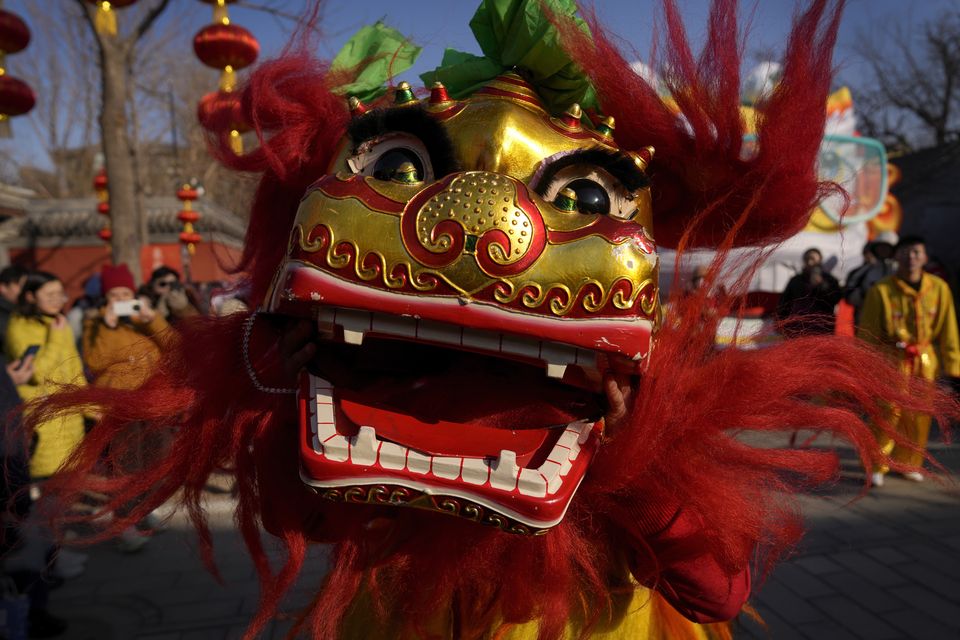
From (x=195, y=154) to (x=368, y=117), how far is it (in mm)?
22745

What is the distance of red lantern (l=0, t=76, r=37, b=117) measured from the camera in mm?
4645

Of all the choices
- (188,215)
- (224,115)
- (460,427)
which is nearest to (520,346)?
(460,427)

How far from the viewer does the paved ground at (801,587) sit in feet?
8.38

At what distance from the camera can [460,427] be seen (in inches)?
35.6

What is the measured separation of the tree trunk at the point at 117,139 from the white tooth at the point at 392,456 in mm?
6867

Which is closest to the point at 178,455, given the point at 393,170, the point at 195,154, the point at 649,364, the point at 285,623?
the point at 393,170

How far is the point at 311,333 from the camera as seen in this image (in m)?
1.00

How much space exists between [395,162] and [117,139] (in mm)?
6665

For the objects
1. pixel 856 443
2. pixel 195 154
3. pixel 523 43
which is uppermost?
pixel 195 154

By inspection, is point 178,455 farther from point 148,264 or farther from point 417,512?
point 148,264

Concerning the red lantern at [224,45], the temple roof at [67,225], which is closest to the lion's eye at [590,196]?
the red lantern at [224,45]

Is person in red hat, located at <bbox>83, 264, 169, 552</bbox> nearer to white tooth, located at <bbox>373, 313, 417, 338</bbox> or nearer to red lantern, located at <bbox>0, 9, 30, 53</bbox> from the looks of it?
red lantern, located at <bbox>0, 9, 30, 53</bbox>

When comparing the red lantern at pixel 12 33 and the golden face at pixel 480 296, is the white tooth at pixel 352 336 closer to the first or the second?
the golden face at pixel 480 296

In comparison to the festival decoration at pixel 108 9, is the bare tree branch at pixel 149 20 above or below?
above
